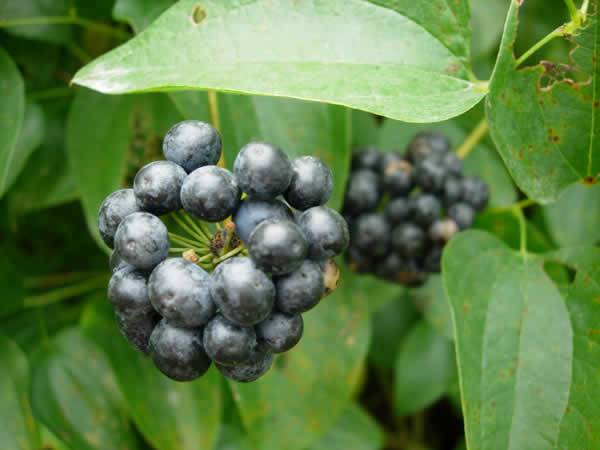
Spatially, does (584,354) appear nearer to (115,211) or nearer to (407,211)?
(407,211)

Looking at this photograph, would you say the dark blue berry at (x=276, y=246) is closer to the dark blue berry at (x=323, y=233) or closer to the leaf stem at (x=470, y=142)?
the dark blue berry at (x=323, y=233)

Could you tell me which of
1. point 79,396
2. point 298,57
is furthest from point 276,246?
point 79,396

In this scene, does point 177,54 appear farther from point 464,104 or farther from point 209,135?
point 464,104

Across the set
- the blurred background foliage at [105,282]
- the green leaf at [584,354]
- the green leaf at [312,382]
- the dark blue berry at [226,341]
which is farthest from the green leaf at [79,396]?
the green leaf at [584,354]

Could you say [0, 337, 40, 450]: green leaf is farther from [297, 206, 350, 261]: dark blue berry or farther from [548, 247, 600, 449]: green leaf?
[548, 247, 600, 449]: green leaf

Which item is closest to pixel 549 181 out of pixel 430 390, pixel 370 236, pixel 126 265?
pixel 370 236
